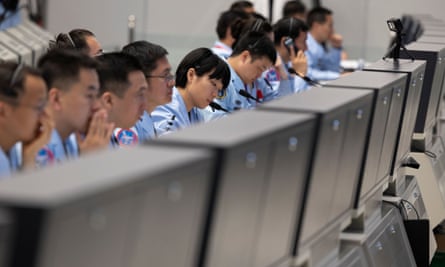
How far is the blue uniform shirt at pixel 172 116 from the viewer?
4.55 metres

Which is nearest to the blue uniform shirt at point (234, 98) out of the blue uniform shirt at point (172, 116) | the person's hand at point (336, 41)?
the blue uniform shirt at point (172, 116)

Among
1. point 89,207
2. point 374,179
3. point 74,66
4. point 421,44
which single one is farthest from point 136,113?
point 421,44

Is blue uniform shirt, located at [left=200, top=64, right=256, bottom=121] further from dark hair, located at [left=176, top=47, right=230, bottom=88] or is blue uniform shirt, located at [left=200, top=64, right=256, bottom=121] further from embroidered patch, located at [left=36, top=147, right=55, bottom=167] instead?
embroidered patch, located at [left=36, top=147, right=55, bottom=167]

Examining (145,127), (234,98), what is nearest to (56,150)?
(145,127)

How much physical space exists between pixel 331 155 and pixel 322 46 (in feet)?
22.1

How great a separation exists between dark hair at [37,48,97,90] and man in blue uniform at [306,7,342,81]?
19.3 ft

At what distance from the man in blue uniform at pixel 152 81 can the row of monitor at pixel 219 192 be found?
769 mm

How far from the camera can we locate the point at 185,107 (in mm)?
4664

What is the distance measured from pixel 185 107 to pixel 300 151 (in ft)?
6.79

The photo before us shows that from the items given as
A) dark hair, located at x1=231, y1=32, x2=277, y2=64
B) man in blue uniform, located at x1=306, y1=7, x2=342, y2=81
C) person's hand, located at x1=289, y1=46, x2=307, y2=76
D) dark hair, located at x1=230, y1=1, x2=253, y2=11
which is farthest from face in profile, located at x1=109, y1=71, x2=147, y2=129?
man in blue uniform, located at x1=306, y1=7, x2=342, y2=81

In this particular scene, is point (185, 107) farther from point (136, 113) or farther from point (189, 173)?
point (189, 173)

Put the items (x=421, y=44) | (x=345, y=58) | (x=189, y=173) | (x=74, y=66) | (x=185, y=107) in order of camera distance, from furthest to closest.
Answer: (x=345, y=58)
(x=421, y=44)
(x=185, y=107)
(x=74, y=66)
(x=189, y=173)

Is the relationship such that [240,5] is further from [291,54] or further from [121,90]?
[121,90]

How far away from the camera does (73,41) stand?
4.42m
